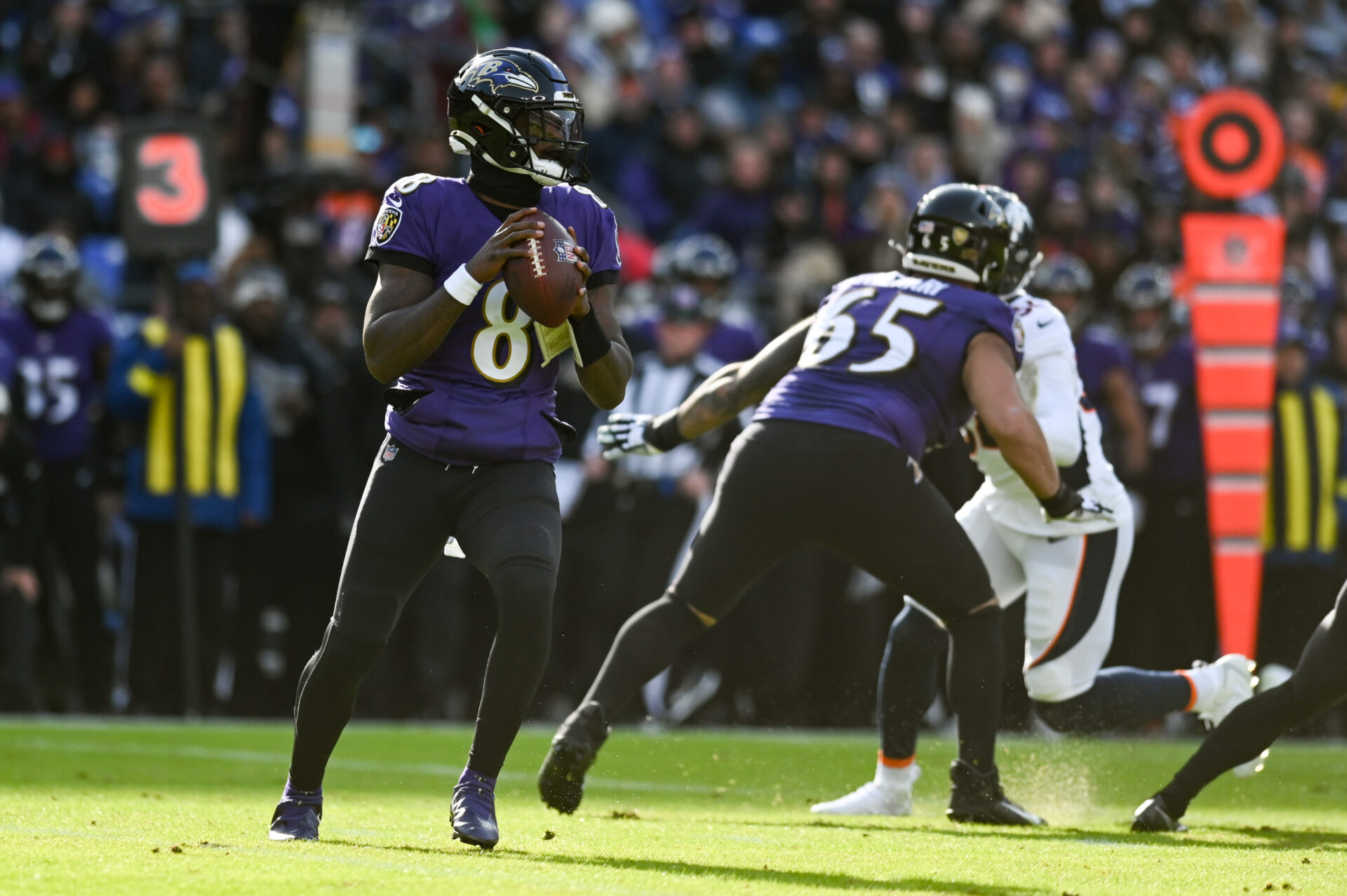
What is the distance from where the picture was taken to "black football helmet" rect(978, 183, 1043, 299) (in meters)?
6.52

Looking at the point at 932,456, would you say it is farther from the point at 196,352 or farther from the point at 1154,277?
the point at 196,352

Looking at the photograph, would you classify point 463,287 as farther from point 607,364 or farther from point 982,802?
point 982,802

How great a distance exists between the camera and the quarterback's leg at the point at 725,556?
231 inches

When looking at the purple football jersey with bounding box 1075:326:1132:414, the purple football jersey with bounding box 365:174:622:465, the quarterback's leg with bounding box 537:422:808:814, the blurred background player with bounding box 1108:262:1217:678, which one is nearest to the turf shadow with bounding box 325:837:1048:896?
the quarterback's leg with bounding box 537:422:808:814

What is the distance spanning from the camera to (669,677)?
436 inches

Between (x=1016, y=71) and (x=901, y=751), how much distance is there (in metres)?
10.7

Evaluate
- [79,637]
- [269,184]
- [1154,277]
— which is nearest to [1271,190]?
[1154,277]

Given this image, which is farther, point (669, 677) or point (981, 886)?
point (669, 677)

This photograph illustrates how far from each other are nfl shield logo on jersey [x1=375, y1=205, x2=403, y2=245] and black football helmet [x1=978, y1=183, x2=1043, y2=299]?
2143mm

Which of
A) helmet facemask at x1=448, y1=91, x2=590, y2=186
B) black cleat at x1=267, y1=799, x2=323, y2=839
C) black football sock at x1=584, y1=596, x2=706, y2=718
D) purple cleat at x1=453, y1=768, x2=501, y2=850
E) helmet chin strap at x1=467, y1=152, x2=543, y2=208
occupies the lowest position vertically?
black cleat at x1=267, y1=799, x2=323, y2=839

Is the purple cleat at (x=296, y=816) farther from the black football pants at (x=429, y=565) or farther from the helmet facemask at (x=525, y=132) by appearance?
the helmet facemask at (x=525, y=132)

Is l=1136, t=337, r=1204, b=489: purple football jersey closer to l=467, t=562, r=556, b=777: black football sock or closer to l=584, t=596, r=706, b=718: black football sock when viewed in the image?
l=584, t=596, r=706, b=718: black football sock

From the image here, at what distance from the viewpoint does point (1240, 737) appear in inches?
237

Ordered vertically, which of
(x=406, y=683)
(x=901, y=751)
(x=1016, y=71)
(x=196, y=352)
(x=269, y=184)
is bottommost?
(x=406, y=683)
